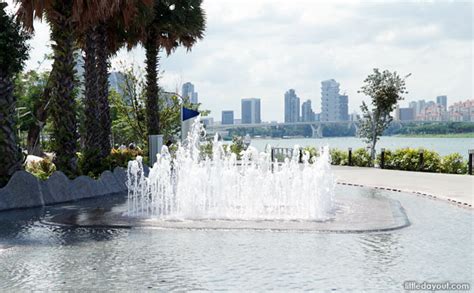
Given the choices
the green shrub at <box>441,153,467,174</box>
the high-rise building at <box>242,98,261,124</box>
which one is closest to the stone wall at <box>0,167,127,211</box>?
the green shrub at <box>441,153,467,174</box>

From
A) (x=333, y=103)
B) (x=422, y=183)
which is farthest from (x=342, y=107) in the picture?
(x=422, y=183)

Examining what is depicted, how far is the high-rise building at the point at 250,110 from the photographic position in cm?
A: 11431

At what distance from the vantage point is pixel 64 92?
68.1 feet

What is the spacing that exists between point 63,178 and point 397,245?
11335mm

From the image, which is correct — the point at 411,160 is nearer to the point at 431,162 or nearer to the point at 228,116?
the point at 431,162

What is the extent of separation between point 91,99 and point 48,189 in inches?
276

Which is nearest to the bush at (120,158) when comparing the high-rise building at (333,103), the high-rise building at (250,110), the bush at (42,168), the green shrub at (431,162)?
the bush at (42,168)

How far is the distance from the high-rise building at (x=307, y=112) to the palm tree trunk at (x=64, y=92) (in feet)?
313

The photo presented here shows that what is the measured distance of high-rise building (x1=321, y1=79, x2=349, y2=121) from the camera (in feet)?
341

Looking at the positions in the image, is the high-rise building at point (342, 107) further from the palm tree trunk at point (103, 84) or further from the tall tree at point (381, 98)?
the palm tree trunk at point (103, 84)

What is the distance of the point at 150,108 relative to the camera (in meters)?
30.5

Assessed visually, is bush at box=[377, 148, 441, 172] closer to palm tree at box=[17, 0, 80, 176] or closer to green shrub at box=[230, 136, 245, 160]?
green shrub at box=[230, 136, 245, 160]

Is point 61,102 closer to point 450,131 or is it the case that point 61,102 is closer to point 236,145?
point 236,145

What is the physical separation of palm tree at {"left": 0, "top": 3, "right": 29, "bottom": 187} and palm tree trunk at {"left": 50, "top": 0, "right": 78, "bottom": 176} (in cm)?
213
